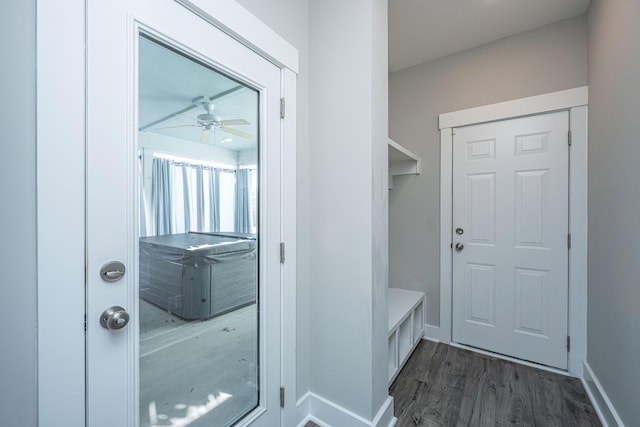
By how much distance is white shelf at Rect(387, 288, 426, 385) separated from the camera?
6.42ft

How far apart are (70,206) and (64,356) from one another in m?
0.43

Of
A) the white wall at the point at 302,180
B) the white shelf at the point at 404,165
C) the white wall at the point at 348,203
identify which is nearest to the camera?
the white wall at the point at 348,203

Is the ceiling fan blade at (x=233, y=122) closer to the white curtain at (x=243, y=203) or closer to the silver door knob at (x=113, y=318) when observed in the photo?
the white curtain at (x=243, y=203)

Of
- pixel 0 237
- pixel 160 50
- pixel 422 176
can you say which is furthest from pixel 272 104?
pixel 422 176

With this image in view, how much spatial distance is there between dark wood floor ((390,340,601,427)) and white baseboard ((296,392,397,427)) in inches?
6.0

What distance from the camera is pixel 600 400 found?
160cm

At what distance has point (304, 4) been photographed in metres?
1.60

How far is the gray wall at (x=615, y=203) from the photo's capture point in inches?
50.8

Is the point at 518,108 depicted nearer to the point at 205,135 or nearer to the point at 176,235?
the point at 205,135

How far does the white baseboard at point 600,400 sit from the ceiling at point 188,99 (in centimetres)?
245

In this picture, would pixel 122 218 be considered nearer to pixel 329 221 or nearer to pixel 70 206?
pixel 70 206

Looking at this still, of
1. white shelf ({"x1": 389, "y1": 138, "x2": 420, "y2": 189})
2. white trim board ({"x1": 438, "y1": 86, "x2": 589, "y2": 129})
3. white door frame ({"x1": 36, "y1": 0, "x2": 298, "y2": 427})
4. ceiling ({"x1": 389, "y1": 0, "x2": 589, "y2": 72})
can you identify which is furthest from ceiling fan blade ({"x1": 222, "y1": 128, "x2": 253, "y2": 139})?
white trim board ({"x1": 438, "y1": 86, "x2": 589, "y2": 129})

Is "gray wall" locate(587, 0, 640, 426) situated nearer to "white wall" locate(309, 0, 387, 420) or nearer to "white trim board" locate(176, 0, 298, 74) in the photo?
"white wall" locate(309, 0, 387, 420)

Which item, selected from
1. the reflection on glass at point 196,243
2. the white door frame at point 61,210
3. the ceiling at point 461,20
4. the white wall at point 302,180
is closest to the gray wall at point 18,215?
the white door frame at point 61,210
